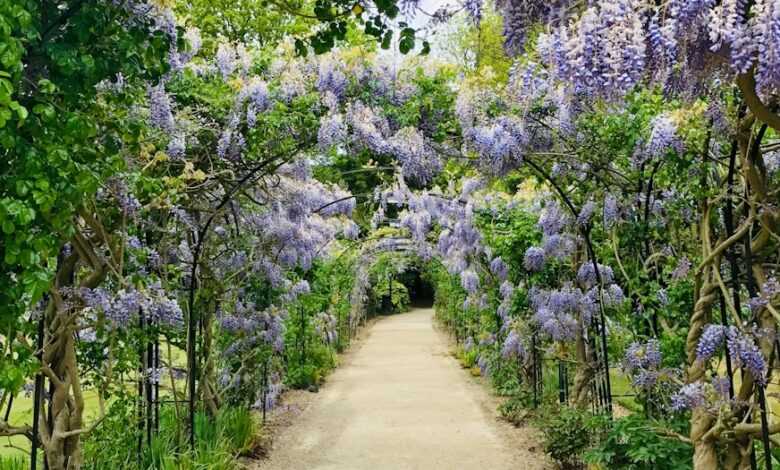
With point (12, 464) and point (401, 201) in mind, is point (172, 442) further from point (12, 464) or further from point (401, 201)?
point (401, 201)

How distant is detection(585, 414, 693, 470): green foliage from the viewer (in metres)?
3.61

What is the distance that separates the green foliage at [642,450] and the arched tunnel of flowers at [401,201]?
2 centimetres

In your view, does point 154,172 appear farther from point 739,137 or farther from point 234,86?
point 739,137

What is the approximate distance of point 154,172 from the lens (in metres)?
4.66

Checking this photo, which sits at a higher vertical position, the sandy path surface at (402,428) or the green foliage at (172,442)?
the green foliage at (172,442)

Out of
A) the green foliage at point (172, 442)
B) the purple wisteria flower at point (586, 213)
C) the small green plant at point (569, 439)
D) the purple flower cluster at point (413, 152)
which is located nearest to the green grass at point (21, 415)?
the green foliage at point (172, 442)

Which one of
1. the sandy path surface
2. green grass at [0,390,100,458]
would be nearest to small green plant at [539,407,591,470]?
the sandy path surface

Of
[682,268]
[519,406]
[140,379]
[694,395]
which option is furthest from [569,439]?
[140,379]

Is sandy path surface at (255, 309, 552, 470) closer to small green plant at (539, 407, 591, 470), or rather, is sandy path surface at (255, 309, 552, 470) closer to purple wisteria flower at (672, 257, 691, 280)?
small green plant at (539, 407, 591, 470)

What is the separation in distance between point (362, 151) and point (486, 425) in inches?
138

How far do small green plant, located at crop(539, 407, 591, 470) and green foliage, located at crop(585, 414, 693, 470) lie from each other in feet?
3.68

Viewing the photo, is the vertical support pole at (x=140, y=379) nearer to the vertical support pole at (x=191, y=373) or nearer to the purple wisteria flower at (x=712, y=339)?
the vertical support pole at (x=191, y=373)

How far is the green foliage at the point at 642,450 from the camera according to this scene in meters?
3.61

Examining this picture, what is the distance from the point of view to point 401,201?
9.20m
